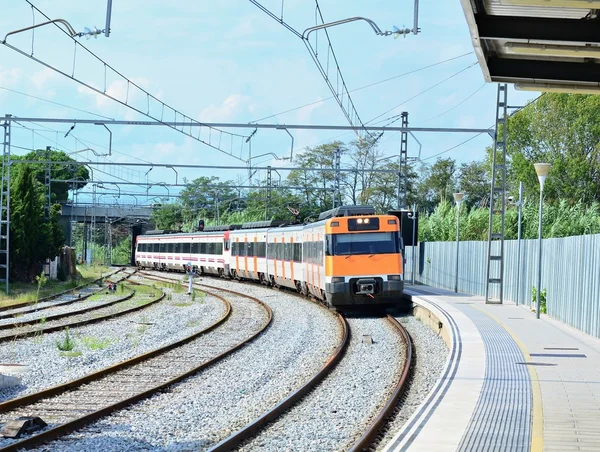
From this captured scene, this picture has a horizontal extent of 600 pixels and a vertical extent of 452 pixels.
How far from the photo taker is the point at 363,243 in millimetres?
23609

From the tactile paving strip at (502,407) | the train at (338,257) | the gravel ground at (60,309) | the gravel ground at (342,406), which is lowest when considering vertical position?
the gravel ground at (60,309)

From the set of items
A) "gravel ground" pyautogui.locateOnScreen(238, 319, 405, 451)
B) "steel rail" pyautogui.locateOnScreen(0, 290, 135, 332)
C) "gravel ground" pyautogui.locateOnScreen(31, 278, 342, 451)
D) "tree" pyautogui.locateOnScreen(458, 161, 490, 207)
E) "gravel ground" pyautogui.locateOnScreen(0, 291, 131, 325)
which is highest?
"tree" pyautogui.locateOnScreen(458, 161, 490, 207)

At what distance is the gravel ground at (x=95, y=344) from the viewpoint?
1316 centimetres

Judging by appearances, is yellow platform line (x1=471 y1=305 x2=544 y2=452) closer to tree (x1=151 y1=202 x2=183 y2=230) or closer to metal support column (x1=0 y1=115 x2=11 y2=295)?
metal support column (x1=0 y1=115 x2=11 y2=295)

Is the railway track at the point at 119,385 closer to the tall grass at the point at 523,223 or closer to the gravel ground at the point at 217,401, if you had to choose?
the gravel ground at the point at 217,401

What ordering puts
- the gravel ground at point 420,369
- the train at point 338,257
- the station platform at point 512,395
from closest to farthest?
the station platform at point 512,395 < the gravel ground at point 420,369 < the train at point 338,257

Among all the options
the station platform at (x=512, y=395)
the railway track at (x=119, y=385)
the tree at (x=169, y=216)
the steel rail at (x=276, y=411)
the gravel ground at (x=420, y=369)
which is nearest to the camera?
the station platform at (x=512, y=395)

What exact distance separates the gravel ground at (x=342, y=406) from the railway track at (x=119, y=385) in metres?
1.93

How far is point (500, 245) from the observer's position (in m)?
24.7

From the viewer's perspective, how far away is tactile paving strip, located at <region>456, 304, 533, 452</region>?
7.77 m

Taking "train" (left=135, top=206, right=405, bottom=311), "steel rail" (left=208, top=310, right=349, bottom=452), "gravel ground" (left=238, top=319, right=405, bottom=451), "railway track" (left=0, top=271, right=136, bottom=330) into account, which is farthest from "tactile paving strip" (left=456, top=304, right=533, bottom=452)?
"railway track" (left=0, top=271, right=136, bottom=330)

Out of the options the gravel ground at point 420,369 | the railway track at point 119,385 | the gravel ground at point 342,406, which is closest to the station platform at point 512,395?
the gravel ground at point 420,369

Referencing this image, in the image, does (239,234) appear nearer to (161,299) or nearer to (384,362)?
(161,299)

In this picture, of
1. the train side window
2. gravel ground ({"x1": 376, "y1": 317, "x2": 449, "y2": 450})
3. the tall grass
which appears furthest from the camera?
the tall grass
